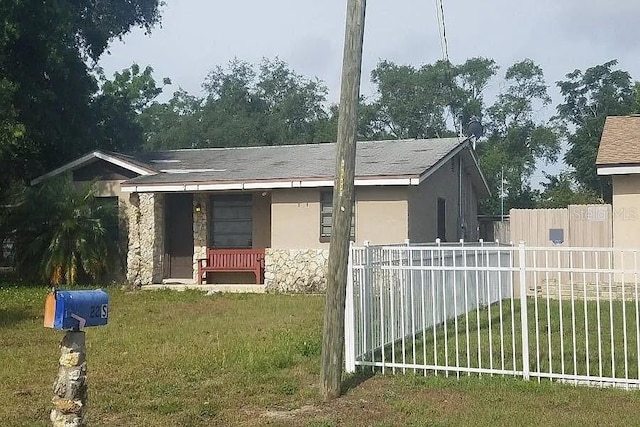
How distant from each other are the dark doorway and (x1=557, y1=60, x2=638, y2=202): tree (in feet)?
81.7

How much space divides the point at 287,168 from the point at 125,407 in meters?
12.4

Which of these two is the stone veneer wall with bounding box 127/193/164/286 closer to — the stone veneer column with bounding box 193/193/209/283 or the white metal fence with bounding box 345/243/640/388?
the stone veneer column with bounding box 193/193/209/283

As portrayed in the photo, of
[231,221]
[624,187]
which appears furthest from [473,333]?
[231,221]

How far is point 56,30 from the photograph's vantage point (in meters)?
20.1

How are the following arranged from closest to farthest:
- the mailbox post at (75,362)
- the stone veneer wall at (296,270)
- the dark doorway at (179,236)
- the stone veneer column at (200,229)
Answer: the mailbox post at (75,362)
the stone veneer wall at (296,270)
the stone veneer column at (200,229)
the dark doorway at (179,236)

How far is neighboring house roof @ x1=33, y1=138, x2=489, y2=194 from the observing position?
57.3 feet

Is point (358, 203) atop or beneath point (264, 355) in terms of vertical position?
atop

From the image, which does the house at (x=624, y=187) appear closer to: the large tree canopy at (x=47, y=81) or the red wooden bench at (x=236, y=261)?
the red wooden bench at (x=236, y=261)

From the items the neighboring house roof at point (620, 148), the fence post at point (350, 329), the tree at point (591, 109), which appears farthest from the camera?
the tree at point (591, 109)

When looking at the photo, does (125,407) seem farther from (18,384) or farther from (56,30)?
(56,30)

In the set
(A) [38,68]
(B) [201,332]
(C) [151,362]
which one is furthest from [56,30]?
(C) [151,362]

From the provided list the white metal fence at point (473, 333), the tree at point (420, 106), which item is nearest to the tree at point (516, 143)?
the tree at point (420, 106)

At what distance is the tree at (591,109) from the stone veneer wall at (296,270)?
2477cm

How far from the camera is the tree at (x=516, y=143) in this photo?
42.9 m
